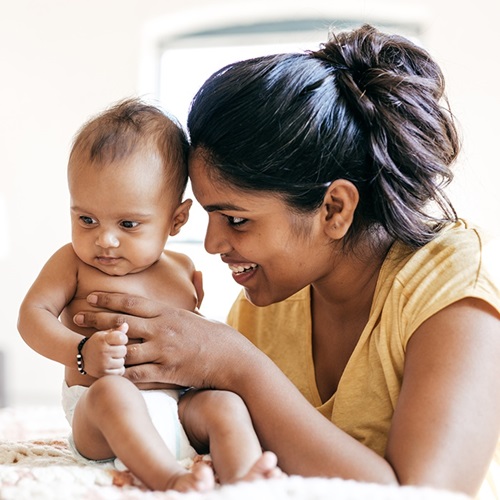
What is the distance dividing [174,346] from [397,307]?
40 cm

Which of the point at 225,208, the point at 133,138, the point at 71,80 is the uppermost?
the point at 133,138

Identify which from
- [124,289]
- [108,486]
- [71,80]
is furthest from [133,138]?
[71,80]

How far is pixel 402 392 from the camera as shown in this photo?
1.29 meters

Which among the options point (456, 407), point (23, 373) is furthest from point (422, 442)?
point (23, 373)

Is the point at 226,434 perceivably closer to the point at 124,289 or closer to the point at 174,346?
the point at 174,346

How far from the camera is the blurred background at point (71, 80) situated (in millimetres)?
4637

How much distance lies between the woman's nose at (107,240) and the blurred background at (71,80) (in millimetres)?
3146

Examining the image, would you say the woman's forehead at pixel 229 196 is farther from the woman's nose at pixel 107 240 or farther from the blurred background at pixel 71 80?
the blurred background at pixel 71 80

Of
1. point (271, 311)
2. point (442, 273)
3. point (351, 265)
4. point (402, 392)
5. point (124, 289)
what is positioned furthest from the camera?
point (271, 311)

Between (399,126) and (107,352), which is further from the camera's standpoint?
(399,126)

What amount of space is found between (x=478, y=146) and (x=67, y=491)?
356cm

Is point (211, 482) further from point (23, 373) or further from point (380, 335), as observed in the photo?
point (23, 373)

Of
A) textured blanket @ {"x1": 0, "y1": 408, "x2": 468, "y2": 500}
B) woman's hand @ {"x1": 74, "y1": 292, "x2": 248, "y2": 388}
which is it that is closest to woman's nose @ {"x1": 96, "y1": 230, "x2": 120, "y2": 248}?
woman's hand @ {"x1": 74, "y1": 292, "x2": 248, "y2": 388}

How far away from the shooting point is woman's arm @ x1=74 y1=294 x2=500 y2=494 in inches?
47.3
